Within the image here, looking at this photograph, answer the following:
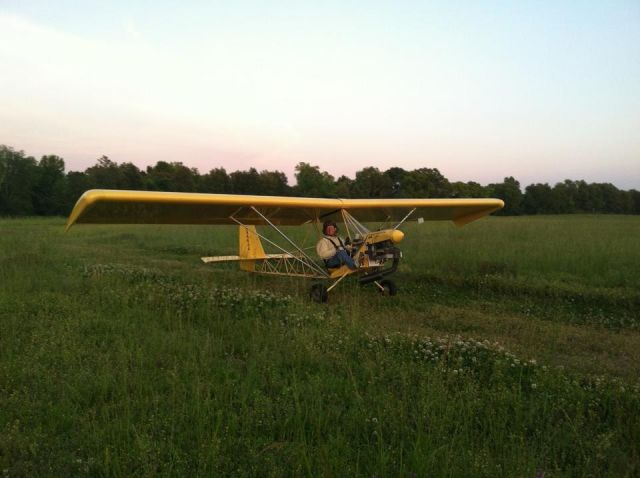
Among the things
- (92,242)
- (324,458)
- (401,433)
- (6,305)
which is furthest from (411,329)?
(92,242)

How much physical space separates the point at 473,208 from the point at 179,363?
29.9ft

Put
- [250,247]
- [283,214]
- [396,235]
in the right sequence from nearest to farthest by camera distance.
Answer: [396,235], [283,214], [250,247]

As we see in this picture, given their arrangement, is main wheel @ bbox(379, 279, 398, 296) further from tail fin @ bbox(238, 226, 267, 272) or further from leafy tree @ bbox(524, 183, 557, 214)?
leafy tree @ bbox(524, 183, 557, 214)

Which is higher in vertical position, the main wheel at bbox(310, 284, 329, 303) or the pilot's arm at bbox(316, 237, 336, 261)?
the pilot's arm at bbox(316, 237, 336, 261)

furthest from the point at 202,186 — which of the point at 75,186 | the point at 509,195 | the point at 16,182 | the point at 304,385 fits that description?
the point at 304,385

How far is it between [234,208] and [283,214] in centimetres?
177

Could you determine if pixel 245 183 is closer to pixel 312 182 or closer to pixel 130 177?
pixel 312 182

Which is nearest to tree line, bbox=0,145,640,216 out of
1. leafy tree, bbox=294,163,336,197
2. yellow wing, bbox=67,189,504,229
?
leafy tree, bbox=294,163,336,197

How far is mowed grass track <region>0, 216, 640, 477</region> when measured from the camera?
283 centimetres

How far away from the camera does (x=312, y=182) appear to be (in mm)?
71562

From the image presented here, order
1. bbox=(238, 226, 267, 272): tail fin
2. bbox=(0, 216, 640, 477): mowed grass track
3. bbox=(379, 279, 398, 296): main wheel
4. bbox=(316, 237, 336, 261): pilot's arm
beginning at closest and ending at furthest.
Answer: bbox=(0, 216, 640, 477): mowed grass track, bbox=(379, 279, 398, 296): main wheel, bbox=(316, 237, 336, 261): pilot's arm, bbox=(238, 226, 267, 272): tail fin

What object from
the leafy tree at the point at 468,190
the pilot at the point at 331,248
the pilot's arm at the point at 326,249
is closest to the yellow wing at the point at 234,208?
the pilot at the point at 331,248

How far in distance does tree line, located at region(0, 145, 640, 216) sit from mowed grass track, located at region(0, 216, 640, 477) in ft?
174

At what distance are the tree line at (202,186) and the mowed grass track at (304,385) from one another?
53.0m
